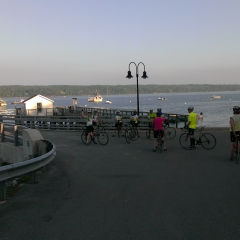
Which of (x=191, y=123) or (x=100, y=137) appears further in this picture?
(x=100, y=137)

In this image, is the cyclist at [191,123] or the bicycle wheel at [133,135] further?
the bicycle wheel at [133,135]

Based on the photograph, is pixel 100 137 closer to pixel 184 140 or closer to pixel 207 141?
pixel 184 140

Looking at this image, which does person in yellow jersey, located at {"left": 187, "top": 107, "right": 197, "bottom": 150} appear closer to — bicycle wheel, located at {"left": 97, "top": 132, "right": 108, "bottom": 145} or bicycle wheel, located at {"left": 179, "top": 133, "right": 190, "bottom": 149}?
bicycle wheel, located at {"left": 179, "top": 133, "right": 190, "bottom": 149}

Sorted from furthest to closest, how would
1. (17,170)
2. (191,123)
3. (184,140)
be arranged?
(184,140) → (191,123) → (17,170)

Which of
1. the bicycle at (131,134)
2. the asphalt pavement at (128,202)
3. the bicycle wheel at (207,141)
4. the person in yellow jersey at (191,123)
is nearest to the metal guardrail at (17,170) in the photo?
the asphalt pavement at (128,202)

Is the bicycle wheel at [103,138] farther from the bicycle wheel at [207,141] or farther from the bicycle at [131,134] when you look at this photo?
the bicycle wheel at [207,141]

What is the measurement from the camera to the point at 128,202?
6953mm

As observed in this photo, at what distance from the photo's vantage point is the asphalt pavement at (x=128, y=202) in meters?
5.33

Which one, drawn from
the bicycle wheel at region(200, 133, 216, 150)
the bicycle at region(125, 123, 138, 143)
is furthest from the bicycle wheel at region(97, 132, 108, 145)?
the bicycle wheel at region(200, 133, 216, 150)

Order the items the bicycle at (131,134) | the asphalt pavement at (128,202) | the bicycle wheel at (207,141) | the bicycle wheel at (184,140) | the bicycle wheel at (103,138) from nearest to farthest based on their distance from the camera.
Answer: the asphalt pavement at (128,202) < the bicycle wheel at (207,141) < the bicycle wheel at (184,140) < the bicycle wheel at (103,138) < the bicycle at (131,134)

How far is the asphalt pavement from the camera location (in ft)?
17.5

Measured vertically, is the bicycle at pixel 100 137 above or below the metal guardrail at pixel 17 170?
below

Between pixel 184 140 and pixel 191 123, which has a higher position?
pixel 191 123

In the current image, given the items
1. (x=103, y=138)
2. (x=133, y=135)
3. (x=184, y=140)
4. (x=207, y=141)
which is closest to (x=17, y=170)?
(x=207, y=141)
